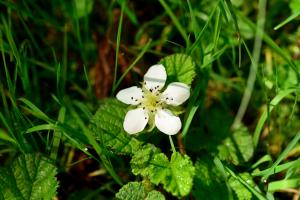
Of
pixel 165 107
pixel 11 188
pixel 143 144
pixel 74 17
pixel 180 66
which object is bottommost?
pixel 11 188

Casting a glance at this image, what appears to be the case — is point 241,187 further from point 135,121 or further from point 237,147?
point 135,121

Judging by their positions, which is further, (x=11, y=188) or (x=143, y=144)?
(x=143, y=144)

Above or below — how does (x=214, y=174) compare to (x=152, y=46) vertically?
below

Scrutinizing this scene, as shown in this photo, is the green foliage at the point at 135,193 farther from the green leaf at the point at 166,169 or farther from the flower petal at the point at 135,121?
the flower petal at the point at 135,121

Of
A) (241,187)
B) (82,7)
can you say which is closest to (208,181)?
(241,187)

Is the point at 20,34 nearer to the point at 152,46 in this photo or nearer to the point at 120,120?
the point at 152,46

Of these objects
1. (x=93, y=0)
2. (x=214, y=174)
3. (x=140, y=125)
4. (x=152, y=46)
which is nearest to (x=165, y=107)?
(x=140, y=125)
